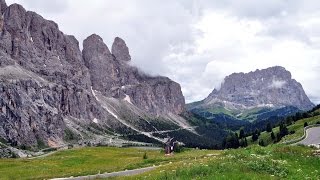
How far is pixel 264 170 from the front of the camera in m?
36.5

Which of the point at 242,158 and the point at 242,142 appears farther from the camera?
the point at 242,142

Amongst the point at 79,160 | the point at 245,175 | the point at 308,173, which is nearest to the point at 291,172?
the point at 308,173

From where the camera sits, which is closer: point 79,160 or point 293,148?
point 293,148

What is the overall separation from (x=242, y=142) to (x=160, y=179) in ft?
541

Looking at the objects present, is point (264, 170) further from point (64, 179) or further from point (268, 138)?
point (268, 138)

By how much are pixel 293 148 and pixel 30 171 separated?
44067mm

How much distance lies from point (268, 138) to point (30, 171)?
135267mm

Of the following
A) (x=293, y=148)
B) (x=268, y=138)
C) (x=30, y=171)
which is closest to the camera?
(x=293, y=148)

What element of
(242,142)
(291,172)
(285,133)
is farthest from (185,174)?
(242,142)

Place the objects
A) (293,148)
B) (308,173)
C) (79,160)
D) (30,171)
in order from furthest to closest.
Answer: (79,160)
(30,171)
(293,148)
(308,173)

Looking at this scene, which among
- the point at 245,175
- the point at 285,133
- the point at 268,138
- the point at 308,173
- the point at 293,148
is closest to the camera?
the point at 245,175

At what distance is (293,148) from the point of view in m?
53.1

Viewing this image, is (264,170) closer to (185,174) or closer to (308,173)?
(308,173)

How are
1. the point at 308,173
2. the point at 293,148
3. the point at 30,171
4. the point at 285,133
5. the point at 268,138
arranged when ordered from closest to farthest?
the point at 308,173 → the point at 293,148 → the point at 30,171 → the point at 285,133 → the point at 268,138
